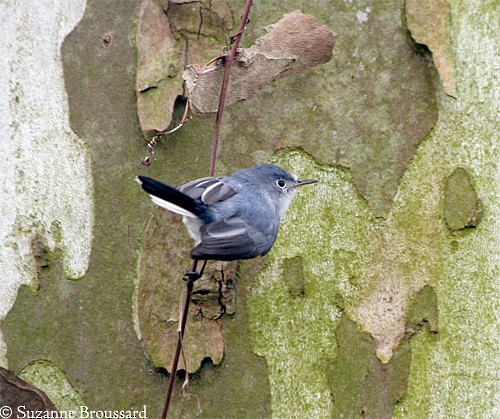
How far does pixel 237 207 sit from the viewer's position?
237 centimetres

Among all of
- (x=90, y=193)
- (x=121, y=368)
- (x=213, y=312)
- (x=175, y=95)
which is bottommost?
(x=121, y=368)

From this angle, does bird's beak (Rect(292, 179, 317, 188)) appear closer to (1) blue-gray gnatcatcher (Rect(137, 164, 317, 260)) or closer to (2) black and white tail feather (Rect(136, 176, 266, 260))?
(1) blue-gray gnatcatcher (Rect(137, 164, 317, 260))

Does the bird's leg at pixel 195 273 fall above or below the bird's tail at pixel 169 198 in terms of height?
below

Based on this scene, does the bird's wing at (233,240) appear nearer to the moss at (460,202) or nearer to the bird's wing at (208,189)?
the bird's wing at (208,189)

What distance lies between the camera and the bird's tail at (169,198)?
199 cm

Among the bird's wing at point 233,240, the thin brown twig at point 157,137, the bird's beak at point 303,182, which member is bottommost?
the bird's wing at point 233,240

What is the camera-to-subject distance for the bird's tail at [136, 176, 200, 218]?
1.99 m

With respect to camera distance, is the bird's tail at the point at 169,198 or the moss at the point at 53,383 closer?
the bird's tail at the point at 169,198

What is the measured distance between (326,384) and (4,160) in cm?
134

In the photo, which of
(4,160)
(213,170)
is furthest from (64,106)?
(213,170)

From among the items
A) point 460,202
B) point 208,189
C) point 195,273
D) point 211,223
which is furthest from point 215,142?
point 460,202

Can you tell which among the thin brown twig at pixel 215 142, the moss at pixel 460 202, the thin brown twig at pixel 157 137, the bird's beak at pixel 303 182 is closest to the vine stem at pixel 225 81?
the thin brown twig at pixel 215 142

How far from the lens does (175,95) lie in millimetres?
2330

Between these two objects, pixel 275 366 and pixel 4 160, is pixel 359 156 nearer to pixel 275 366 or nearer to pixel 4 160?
pixel 275 366
